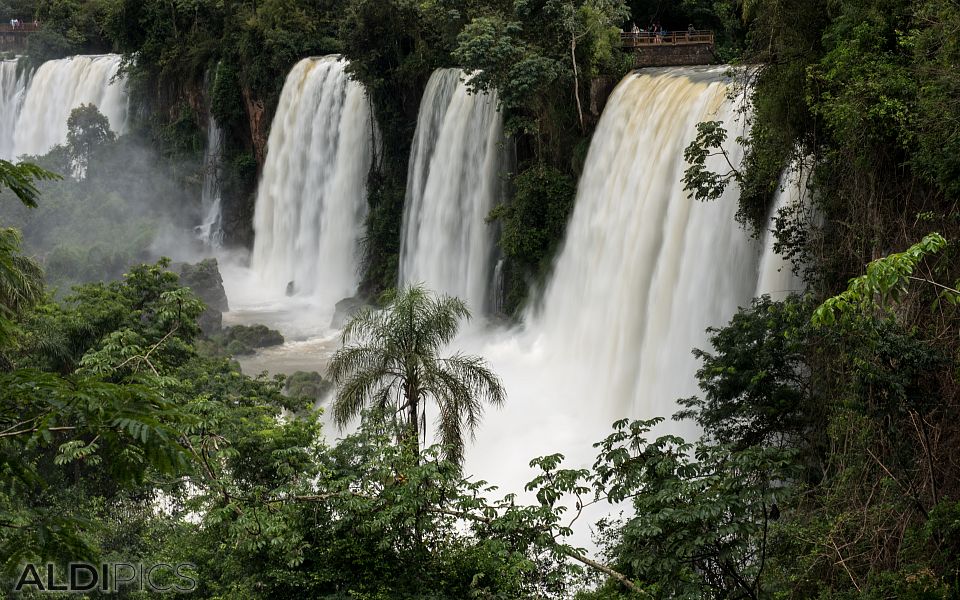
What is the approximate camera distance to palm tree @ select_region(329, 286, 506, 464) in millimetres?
13320

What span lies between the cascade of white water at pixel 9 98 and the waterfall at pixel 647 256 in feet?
117

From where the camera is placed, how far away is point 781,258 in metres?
14.7

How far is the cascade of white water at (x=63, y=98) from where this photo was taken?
1753 inches

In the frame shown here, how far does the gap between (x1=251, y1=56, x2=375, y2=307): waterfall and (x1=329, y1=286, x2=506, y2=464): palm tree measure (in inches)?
721

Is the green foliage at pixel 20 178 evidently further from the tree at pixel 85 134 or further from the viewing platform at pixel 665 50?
the tree at pixel 85 134

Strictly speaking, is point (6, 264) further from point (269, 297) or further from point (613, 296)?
point (269, 297)

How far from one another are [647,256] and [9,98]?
41.4 m

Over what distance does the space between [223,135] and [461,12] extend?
55.4 feet

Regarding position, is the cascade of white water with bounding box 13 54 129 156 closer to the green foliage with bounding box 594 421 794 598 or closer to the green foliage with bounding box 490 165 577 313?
the green foliage with bounding box 490 165 577 313

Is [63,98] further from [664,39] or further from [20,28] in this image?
[664,39]

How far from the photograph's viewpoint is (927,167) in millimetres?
10977

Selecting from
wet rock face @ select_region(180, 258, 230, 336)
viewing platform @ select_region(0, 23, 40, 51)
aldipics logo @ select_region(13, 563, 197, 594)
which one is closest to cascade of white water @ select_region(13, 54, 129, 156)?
viewing platform @ select_region(0, 23, 40, 51)

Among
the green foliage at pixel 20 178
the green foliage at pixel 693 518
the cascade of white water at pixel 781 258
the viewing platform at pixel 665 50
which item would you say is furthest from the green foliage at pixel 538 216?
the green foliage at pixel 20 178

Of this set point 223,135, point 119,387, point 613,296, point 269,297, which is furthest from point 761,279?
point 223,135
